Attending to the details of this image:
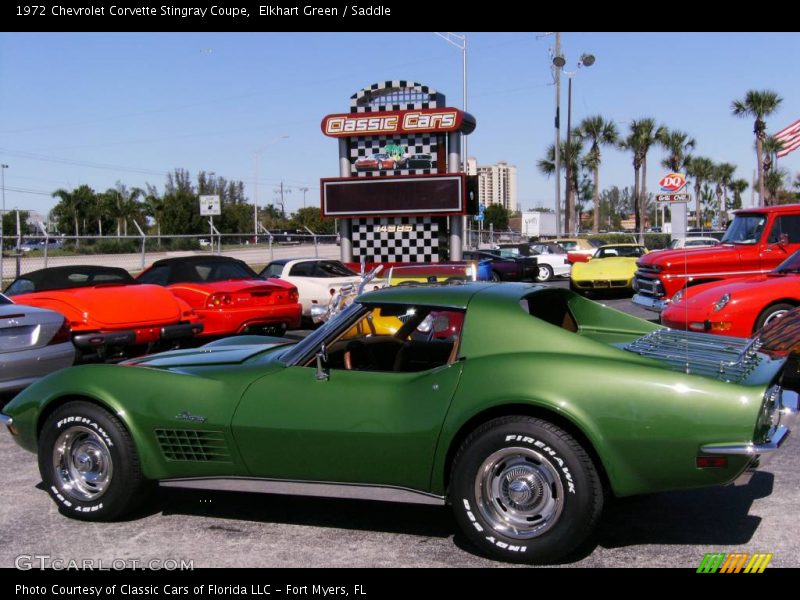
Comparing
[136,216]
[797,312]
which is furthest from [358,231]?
[136,216]

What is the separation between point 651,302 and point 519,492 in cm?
980

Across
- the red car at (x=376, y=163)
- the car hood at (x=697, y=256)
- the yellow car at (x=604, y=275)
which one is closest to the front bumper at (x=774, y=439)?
the car hood at (x=697, y=256)

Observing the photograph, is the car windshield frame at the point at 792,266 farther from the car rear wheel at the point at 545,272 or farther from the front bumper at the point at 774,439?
the car rear wheel at the point at 545,272

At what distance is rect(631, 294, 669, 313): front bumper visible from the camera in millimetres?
12617

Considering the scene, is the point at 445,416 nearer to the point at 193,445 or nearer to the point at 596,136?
the point at 193,445

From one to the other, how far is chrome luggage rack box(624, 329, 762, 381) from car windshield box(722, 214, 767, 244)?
8792mm

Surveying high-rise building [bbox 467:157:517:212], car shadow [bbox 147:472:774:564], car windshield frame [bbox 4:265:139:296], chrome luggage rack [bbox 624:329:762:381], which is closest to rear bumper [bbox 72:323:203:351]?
car windshield frame [bbox 4:265:139:296]

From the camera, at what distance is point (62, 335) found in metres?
7.80

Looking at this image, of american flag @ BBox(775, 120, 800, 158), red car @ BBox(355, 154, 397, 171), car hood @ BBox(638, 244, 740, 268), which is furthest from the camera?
american flag @ BBox(775, 120, 800, 158)

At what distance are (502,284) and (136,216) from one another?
67.4 m

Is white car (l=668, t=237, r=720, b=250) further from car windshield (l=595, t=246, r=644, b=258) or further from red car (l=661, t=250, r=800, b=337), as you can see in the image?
red car (l=661, t=250, r=800, b=337)

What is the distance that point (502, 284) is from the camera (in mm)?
4594

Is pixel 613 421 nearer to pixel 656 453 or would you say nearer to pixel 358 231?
pixel 656 453
